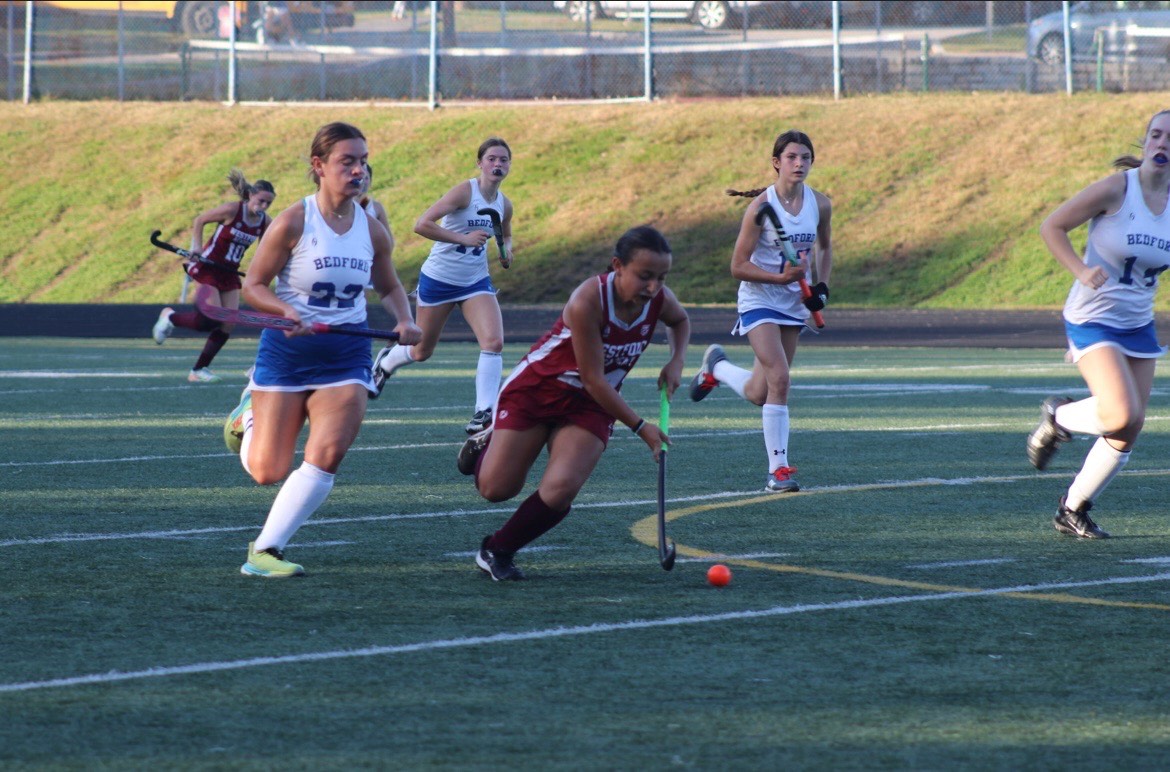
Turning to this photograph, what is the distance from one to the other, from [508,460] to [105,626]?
1.88 metres

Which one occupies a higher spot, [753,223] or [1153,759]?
[753,223]

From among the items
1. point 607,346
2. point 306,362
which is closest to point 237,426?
point 306,362

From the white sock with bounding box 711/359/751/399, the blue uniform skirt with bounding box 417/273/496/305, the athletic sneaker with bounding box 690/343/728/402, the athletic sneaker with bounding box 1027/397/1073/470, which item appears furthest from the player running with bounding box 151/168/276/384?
the athletic sneaker with bounding box 1027/397/1073/470

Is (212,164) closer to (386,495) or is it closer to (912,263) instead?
(912,263)

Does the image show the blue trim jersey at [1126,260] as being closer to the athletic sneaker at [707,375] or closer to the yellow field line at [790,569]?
the yellow field line at [790,569]

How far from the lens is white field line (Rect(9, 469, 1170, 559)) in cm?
838

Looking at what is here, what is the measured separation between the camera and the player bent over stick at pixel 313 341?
7375mm

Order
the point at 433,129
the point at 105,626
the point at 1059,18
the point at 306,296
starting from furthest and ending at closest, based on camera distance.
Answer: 1. the point at 433,129
2. the point at 1059,18
3. the point at 306,296
4. the point at 105,626

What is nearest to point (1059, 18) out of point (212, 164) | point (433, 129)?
point (433, 129)

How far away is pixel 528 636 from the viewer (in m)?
6.24

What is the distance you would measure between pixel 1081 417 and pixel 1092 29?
100 ft

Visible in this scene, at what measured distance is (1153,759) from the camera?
4.74 metres

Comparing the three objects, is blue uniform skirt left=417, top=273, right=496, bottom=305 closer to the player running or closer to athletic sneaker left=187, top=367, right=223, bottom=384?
the player running

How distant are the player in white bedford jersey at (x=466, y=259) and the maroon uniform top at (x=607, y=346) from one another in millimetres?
5188
